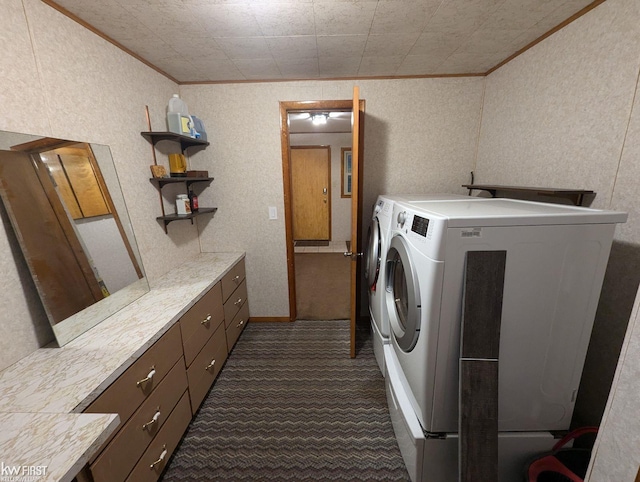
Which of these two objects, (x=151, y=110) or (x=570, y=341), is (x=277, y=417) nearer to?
(x=570, y=341)

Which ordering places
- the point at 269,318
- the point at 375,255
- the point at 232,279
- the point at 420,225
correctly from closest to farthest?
1. the point at 420,225
2. the point at 375,255
3. the point at 232,279
4. the point at 269,318

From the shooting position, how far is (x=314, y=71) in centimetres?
213

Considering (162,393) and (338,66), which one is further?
(338,66)

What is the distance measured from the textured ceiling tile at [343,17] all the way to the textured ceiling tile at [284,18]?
0.16 feet

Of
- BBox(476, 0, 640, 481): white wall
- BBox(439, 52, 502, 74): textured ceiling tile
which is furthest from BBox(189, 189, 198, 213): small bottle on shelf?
BBox(476, 0, 640, 481): white wall

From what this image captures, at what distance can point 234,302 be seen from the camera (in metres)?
2.32

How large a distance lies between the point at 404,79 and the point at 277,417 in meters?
2.83

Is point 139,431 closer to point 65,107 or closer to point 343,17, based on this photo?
point 65,107

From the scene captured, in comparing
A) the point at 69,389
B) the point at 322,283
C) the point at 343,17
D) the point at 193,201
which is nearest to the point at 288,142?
the point at 193,201

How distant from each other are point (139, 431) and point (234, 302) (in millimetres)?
1228

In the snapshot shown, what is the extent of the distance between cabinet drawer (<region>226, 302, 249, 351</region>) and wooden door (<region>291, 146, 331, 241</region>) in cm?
309

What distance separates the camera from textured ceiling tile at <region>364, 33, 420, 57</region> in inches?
63.2

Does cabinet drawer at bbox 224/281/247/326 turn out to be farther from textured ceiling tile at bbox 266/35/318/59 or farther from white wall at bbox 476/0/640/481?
white wall at bbox 476/0/640/481

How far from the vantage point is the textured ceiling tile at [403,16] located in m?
1.29
